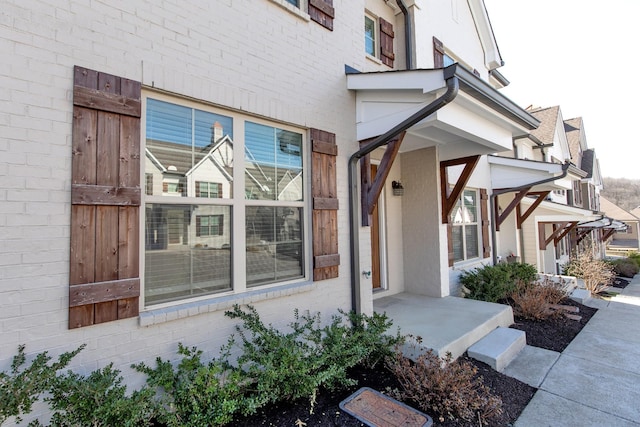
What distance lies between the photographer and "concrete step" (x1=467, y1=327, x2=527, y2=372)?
354 cm

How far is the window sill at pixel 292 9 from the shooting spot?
11.1 ft

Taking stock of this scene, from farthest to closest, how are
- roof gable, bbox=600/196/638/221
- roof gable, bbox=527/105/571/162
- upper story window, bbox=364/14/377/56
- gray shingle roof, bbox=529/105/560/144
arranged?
roof gable, bbox=600/196/638/221 < roof gable, bbox=527/105/571/162 < gray shingle roof, bbox=529/105/560/144 < upper story window, bbox=364/14/377/56

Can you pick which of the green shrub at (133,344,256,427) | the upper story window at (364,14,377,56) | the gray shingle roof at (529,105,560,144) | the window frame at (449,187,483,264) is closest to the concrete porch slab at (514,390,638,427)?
the green shrub at (133,344,256,427)

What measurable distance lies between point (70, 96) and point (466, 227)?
293 inches

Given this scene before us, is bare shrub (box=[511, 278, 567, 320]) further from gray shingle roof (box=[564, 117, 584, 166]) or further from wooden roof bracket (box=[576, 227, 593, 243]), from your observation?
gray shingle roof (box=[564, 117, 584, 166])

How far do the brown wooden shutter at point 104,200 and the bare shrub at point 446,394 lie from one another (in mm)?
2397

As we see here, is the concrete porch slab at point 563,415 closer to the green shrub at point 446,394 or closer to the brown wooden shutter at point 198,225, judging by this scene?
the green shrub at point 446,394

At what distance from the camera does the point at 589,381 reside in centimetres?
331

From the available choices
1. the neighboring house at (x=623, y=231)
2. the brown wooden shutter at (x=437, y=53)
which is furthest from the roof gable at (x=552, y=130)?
the neighboring house at (x=623, y=231)

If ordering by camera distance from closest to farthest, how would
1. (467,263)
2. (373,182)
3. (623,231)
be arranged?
(373,182), (467,263), (623,231)

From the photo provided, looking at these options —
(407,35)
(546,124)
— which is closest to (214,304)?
(407,35)

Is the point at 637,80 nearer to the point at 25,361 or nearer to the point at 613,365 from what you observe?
the point at 613,365

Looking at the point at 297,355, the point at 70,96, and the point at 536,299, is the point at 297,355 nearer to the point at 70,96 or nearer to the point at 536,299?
the point at 70,96

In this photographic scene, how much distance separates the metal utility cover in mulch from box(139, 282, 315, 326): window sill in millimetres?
1137
